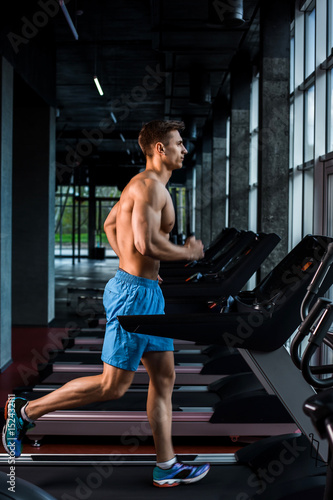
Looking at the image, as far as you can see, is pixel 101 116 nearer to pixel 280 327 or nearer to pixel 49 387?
pixel 49 387

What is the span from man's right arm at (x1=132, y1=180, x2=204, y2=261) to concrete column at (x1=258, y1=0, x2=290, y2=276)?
12.6 feet

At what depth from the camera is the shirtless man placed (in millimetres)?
2520

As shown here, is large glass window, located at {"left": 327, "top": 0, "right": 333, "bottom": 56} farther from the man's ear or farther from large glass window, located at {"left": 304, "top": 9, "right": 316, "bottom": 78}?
the man's ear

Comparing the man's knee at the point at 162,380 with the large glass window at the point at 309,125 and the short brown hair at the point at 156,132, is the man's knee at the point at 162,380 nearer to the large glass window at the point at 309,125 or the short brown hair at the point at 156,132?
the short brown hair at the point at 156,132

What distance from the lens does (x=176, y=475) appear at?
2549 mm

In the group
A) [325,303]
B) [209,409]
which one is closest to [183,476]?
[209,409]

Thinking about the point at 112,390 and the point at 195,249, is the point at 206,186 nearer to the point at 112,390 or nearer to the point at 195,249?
the point at 195,249

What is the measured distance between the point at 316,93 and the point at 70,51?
5.23 metres

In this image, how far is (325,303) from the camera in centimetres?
159

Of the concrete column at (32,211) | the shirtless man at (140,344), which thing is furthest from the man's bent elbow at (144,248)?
the concrete column at (32,211)

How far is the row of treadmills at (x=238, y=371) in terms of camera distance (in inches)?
91.4

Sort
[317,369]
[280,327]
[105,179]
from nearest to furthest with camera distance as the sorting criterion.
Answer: [317,369], [280,327], [105,179]

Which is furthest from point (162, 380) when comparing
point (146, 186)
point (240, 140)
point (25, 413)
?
point (240, 140)

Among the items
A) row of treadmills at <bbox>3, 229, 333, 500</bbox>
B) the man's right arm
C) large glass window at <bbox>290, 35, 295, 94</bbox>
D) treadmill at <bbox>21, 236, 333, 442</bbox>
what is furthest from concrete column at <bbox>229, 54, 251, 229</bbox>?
the man's right arm
